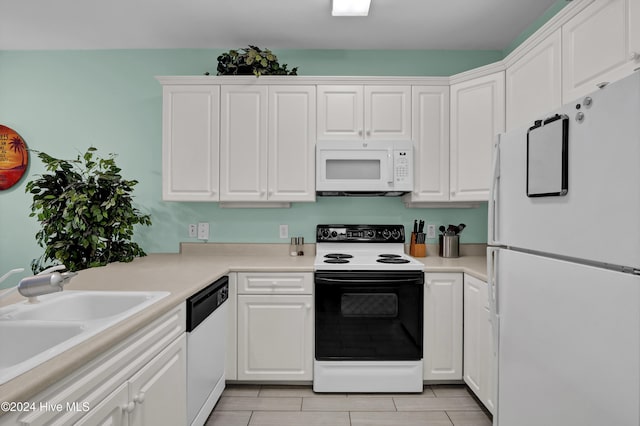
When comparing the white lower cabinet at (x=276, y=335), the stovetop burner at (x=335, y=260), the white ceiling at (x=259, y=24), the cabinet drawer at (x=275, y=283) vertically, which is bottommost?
the white lower cabinet at (x=276, y=335)

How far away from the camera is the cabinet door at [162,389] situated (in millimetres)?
1189

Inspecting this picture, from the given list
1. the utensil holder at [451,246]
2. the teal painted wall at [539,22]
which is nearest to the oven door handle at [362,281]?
the utensil holder at [451,246]

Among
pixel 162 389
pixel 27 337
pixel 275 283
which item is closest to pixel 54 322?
pixel 27 337

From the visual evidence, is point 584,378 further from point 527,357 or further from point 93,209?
point 93,209

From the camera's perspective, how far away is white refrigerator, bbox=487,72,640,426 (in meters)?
0.93

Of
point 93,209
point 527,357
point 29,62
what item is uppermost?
point 29,62

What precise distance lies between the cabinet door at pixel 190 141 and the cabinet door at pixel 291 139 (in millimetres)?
429

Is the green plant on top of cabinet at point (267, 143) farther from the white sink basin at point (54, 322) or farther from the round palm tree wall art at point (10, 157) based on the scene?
the round palm tree wall art at point (10, 157)

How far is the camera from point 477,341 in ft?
7.13

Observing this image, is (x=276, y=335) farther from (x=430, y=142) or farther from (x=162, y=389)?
(x=430, y=142)

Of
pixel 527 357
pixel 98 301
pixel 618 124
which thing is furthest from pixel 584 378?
pixel 98 301

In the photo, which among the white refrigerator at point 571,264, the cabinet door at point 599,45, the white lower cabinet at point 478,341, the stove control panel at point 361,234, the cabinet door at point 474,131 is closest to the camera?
the white refrigerator at point 571,264

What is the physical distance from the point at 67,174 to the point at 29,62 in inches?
54.9

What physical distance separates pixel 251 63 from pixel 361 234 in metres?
1.58
